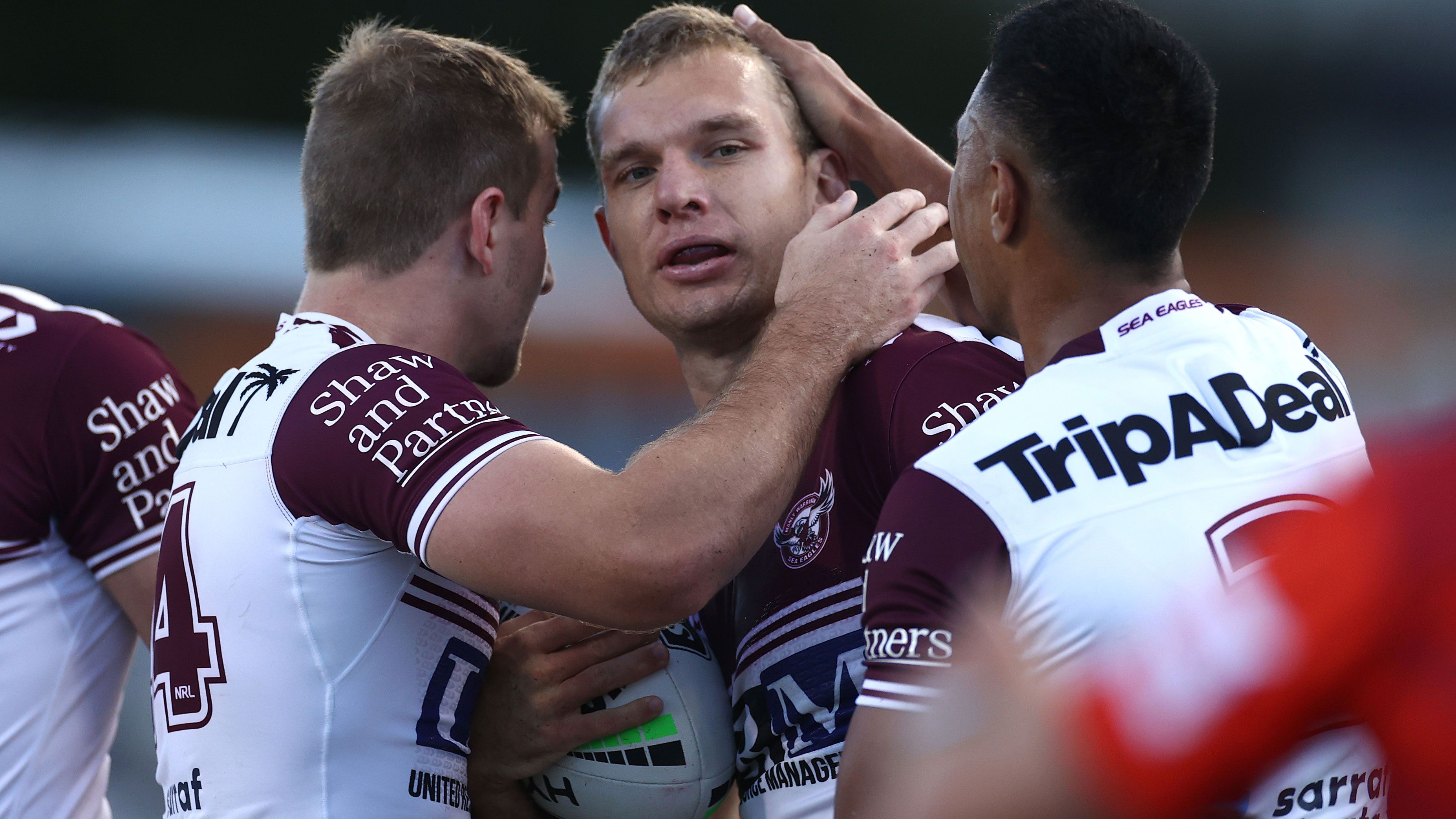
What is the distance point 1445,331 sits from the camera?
577 inches

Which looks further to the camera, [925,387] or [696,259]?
[696,259]

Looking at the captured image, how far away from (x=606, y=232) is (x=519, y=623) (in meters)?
1.23

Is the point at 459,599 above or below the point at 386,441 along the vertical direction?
below

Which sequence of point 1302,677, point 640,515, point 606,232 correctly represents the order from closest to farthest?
point 1302,677, point 640,515, point 606,232

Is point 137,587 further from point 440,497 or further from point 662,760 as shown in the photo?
point 662,760

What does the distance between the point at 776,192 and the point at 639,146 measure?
368 mm

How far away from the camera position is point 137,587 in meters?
2.88

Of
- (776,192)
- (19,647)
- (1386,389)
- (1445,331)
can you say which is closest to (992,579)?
(776,192)

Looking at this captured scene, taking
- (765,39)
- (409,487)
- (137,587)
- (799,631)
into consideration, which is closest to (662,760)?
(799,631)

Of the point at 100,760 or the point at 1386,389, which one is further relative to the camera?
the point at 1386,389

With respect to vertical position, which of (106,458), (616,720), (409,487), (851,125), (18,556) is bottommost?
(18,556)

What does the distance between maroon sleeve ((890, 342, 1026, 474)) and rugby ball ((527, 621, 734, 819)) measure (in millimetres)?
628

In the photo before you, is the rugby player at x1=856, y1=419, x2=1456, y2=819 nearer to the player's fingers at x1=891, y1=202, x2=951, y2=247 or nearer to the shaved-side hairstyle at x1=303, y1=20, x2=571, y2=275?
the player's fingers at x1=891, y1=202, x2=951, y2=247

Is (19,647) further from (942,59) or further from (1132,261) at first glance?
(942,59)
